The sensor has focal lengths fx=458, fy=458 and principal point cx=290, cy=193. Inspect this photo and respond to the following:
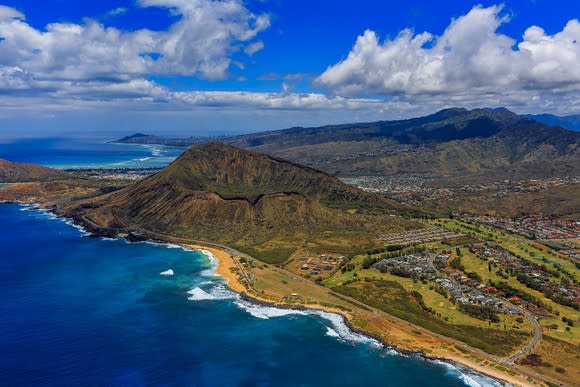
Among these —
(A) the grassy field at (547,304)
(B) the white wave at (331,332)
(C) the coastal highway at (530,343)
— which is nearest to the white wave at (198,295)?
(B) the white wave at (331,332)

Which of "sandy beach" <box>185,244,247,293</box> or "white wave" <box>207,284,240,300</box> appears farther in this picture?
"sandy beach" <box>185,244,247,293</box>

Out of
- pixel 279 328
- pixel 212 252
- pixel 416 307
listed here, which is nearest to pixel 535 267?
pixel 416 307

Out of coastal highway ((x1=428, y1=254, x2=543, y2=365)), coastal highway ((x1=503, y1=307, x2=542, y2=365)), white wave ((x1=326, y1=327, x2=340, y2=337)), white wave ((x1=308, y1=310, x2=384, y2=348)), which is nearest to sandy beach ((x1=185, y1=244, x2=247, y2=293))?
white wave ((x1=308, y1=310, x2=384, y2=348))

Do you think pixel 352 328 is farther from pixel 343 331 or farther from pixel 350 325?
pixel 343 331

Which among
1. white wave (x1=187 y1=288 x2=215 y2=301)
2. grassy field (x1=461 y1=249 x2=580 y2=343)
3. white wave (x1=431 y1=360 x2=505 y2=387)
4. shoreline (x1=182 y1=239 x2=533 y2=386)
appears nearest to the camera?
white wave (x1=431 y1=360 x2=505 y2=387)

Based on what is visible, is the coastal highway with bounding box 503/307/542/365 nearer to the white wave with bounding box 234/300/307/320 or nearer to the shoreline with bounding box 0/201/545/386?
the shoreline with bounding box 0/201/545/386

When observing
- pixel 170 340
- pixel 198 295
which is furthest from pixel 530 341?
pixel 198 295

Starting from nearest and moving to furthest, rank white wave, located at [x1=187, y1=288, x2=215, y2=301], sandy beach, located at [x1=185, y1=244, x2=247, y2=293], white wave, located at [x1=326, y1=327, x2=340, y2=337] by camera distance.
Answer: white wave, located at [x1=326, y1=327, x2=340, y2=337] → white wave, located at [x1=187, y1=288, x2=215, y2=301] → sandy beach, located at [x1=185, y1=244, x2=247, y2=293]

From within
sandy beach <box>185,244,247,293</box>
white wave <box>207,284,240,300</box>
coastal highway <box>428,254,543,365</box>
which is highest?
coastal highway <box>428,254,543,365</box>
